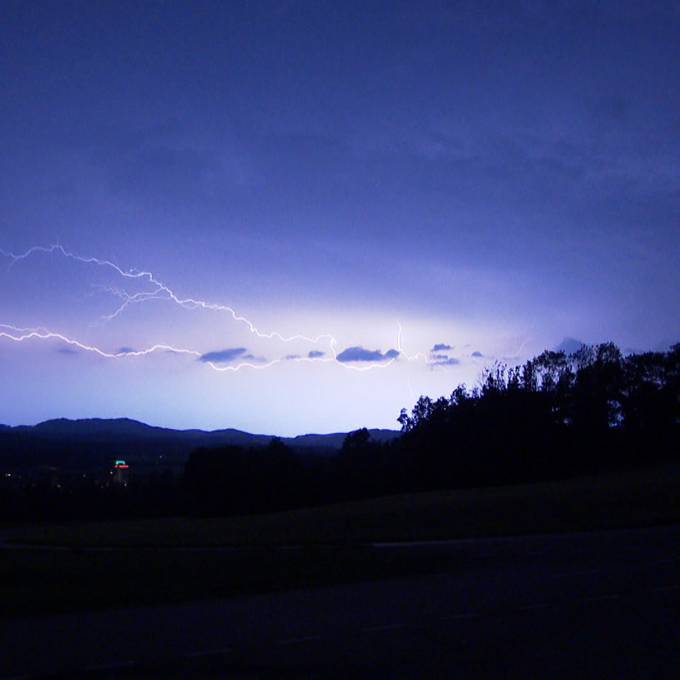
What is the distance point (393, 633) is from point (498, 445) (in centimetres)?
6196

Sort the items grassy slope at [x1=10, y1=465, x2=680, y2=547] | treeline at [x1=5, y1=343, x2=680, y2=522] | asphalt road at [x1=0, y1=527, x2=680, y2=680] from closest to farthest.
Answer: asphalt road at [x1=0, y1=527, x2=680, y2=680] → grassy slope at [x1=10, y1=465, x2=680, y2=547] → treeline at [x1=5, y1=343, x2=680, y2=522]

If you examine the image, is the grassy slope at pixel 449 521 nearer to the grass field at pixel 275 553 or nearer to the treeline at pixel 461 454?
the grass field at pixel 275 553

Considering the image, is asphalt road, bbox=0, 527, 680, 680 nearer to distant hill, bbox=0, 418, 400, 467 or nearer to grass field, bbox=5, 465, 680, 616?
grass field, bbox=5, 465, 680, 616

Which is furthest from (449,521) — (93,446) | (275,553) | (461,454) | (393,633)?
(93,446)

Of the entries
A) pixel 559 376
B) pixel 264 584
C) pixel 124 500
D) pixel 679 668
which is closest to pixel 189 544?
pixel 264 584

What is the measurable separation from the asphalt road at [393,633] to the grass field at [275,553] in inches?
41.9

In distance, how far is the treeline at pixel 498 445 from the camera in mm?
71062

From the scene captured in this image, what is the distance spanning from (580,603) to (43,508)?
2647 inches

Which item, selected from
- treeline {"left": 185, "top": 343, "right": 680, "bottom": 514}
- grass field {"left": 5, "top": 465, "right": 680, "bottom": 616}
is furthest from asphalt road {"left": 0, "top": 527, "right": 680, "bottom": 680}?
treeline {"left": 185, "top": 343, "right": 680, "bottom": 514}

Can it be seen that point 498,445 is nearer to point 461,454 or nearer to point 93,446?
point 461,454

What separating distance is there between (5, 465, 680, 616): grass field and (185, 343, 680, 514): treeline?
30.1 m

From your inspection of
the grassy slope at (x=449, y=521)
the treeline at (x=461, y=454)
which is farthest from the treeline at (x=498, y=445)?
the grassy slope at (x=449, y=521)

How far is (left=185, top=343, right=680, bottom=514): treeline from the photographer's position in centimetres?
7106

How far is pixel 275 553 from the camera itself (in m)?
18.8
